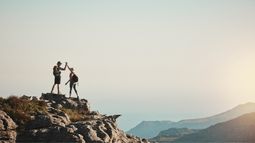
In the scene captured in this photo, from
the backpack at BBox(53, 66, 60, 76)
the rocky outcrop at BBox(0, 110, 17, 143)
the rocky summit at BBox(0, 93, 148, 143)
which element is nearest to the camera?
the rocky outcrop at BBox(0, 110, 17, 143)

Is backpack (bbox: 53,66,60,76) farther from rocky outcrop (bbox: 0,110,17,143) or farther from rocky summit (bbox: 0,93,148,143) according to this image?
rocky outcrop (bbox: 0,110,17,143)

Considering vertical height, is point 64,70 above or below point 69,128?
above

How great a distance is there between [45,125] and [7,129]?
3673mm

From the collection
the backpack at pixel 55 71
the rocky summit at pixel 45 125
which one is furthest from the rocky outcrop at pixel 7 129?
the backpack at pixel 55 71

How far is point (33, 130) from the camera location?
39844 mm

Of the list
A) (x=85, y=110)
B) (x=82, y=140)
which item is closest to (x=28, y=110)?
(x=82, y=140)

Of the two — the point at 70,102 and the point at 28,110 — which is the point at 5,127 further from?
the point at 70,102

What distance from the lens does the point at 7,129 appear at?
128 ft

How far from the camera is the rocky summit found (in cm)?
3944

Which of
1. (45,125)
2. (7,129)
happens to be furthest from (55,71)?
(7,129)

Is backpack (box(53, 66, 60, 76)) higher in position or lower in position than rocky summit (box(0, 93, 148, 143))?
higher

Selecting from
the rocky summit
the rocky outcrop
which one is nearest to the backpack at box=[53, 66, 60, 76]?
the rocky summit

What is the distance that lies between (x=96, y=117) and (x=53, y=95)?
6141mm

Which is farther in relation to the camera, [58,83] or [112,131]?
[58,83]
